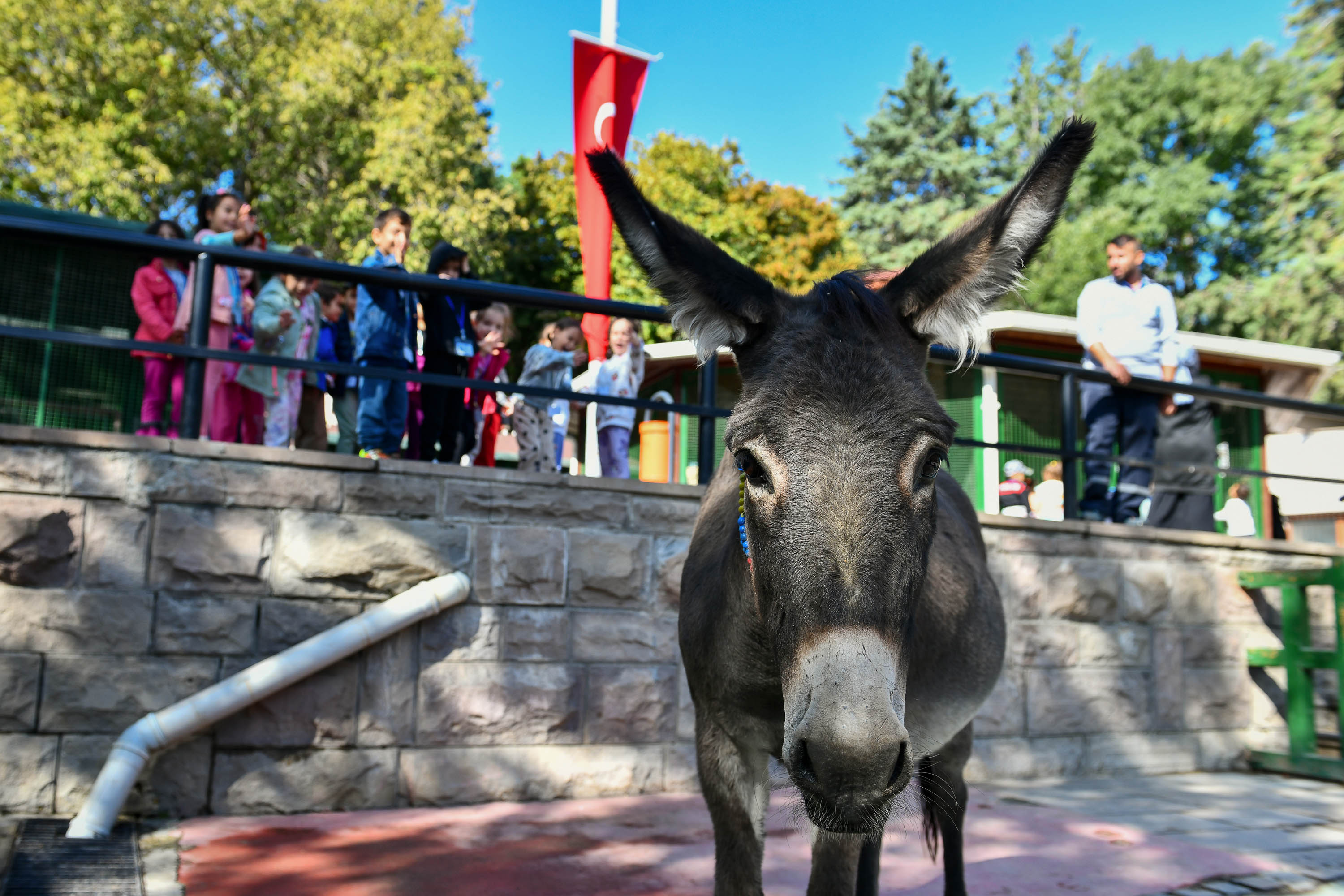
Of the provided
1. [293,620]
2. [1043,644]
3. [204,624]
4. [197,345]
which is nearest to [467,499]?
[293,620]

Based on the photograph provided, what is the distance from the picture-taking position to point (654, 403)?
600 centimetres

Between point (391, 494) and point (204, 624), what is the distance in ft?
3.78

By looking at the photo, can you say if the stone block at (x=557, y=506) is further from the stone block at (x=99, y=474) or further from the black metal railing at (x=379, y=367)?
the stone block at (x=99, y=474)

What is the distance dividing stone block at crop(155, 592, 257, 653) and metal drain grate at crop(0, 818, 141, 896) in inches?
35.2

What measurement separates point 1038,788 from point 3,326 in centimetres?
676

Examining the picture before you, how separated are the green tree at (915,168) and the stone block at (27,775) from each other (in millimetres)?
37746

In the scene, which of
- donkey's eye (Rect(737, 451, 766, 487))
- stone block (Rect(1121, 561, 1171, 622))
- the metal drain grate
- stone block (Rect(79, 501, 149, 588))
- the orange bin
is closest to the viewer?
donkey's eye (Rect(737, 451, 766, 487))

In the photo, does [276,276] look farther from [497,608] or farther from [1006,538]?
[1006,538]

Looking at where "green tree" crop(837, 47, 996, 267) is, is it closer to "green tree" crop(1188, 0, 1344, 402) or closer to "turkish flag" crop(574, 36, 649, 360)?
"green tree" crop(1188, 0, 1344, 402)

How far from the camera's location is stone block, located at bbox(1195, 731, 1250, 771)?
745 centimetres

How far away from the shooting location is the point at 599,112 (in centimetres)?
924

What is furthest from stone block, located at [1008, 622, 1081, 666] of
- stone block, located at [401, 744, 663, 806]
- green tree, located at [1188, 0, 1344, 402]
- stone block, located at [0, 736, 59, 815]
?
green tree, located at [1188, 0, 1344, 402]

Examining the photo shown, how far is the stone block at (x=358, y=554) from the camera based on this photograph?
16.7 feet

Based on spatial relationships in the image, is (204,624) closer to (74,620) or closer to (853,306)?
(74,620)
